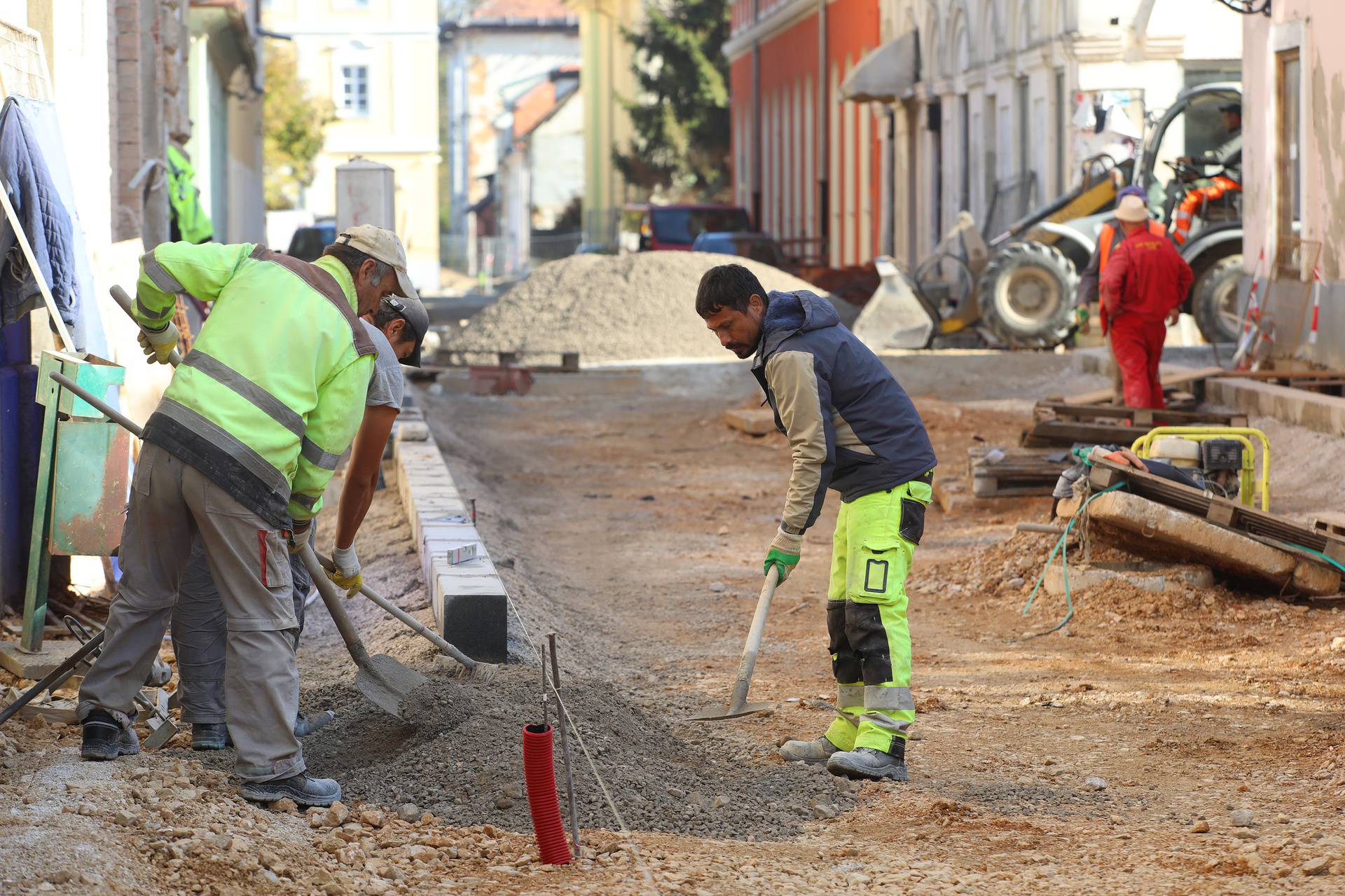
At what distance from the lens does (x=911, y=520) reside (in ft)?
16.8

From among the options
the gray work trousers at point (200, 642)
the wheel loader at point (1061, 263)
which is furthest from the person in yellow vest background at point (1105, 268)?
the gray work trousers at point (200, 642)

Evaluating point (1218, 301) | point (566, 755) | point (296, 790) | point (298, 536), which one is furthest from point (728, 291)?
point (1218, 301)

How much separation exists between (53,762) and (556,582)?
3940 millimetres

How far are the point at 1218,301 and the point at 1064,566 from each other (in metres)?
10.1

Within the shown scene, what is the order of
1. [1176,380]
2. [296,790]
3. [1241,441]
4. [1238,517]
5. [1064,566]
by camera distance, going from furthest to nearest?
[1176,380], [1241,441], [1064,566], [1238,517], [296,790]

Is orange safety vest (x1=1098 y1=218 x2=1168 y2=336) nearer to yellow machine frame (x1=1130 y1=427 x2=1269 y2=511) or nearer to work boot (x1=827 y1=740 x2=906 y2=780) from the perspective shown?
yellow machine frame (x1=1130 y1=427 x2=1269 y2=511)

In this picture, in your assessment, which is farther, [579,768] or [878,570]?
[878,570]

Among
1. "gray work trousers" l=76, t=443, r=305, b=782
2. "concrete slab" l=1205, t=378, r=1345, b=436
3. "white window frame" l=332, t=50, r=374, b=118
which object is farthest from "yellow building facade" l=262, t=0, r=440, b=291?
"gray work trousers" l=76, t=443, r=305, b=782

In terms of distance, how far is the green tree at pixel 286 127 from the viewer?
38.3 m

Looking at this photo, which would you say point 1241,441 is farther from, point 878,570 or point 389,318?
point 389,318

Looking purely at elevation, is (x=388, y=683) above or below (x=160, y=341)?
below

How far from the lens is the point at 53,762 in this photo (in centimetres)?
468

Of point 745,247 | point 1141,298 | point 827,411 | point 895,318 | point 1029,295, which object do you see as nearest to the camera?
point 827,411

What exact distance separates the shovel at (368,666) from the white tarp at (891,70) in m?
23.7
